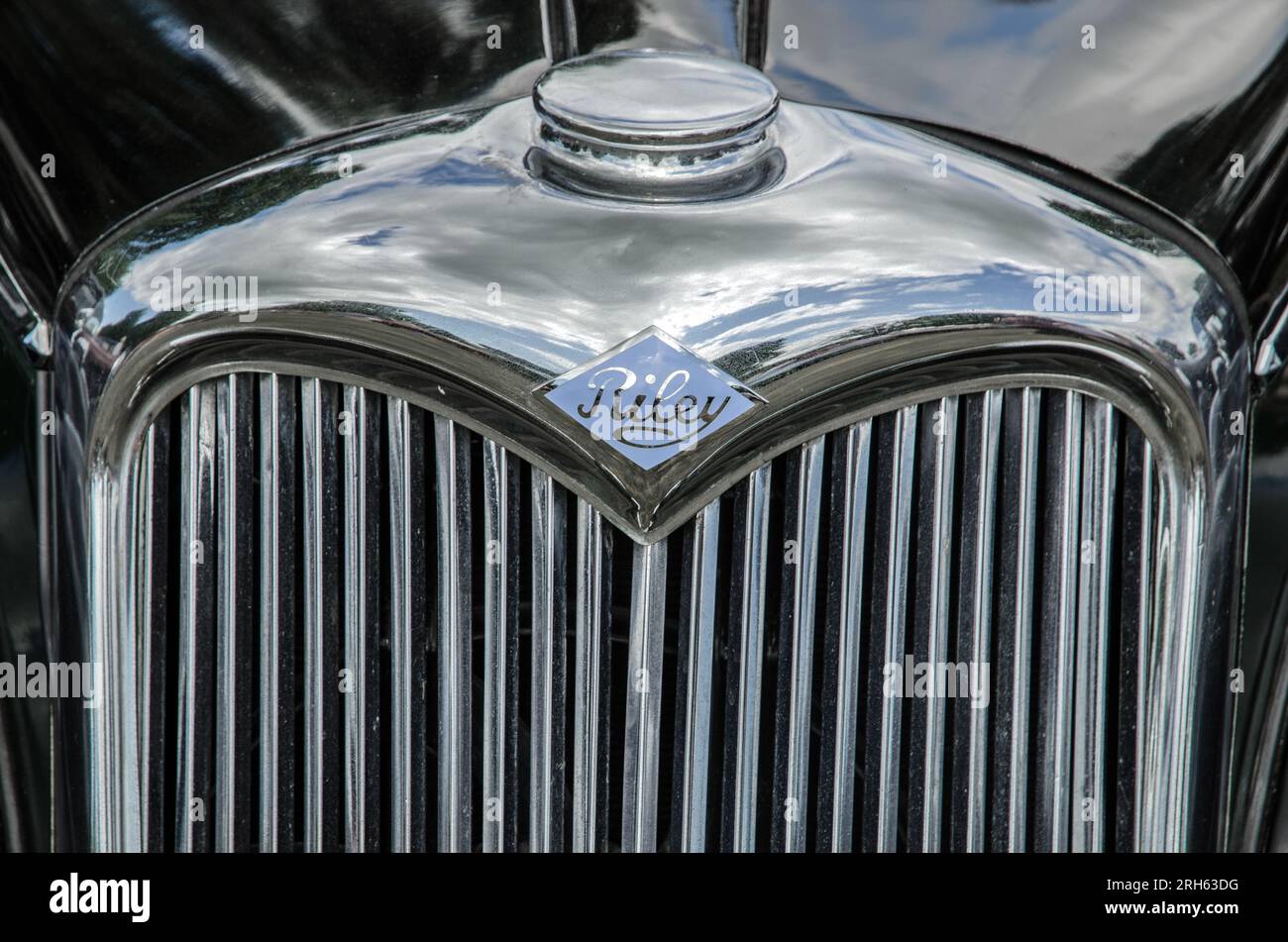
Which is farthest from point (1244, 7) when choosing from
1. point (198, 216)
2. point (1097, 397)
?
point (198, 216)

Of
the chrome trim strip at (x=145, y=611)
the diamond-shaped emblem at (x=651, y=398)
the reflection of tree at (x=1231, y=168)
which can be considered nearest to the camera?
the diamond-shaped emblem at (x=651, y=398)

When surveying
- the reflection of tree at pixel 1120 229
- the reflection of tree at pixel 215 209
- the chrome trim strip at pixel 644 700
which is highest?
the reflection of tree at pixel 215 209

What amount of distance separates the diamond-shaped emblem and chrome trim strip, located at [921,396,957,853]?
0.22 m

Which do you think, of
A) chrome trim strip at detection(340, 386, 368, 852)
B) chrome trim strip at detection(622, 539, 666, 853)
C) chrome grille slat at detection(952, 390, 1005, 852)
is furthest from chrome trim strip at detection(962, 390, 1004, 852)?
chrome trim strip at detection(340, 386, 368, 852)

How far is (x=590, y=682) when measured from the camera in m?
1.67

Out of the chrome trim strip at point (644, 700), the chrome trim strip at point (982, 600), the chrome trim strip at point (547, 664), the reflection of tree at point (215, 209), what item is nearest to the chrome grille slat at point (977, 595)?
the chrome trim strip at point (982, 600)

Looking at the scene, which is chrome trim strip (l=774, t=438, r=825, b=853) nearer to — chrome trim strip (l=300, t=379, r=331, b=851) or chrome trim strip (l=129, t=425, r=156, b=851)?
chrome trim strip (l=300, t=379, r=331, b=851)

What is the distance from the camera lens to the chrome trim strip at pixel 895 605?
64.4 inches

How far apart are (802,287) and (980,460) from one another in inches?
10.4

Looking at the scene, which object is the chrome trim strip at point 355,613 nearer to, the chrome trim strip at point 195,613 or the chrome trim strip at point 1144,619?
the chrome trim strip at point 195,613

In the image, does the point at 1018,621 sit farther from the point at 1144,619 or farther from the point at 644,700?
the point at 644,700

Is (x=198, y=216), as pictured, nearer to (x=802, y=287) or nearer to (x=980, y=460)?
(x=802, y=287)

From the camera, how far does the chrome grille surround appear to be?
5.27 ft
